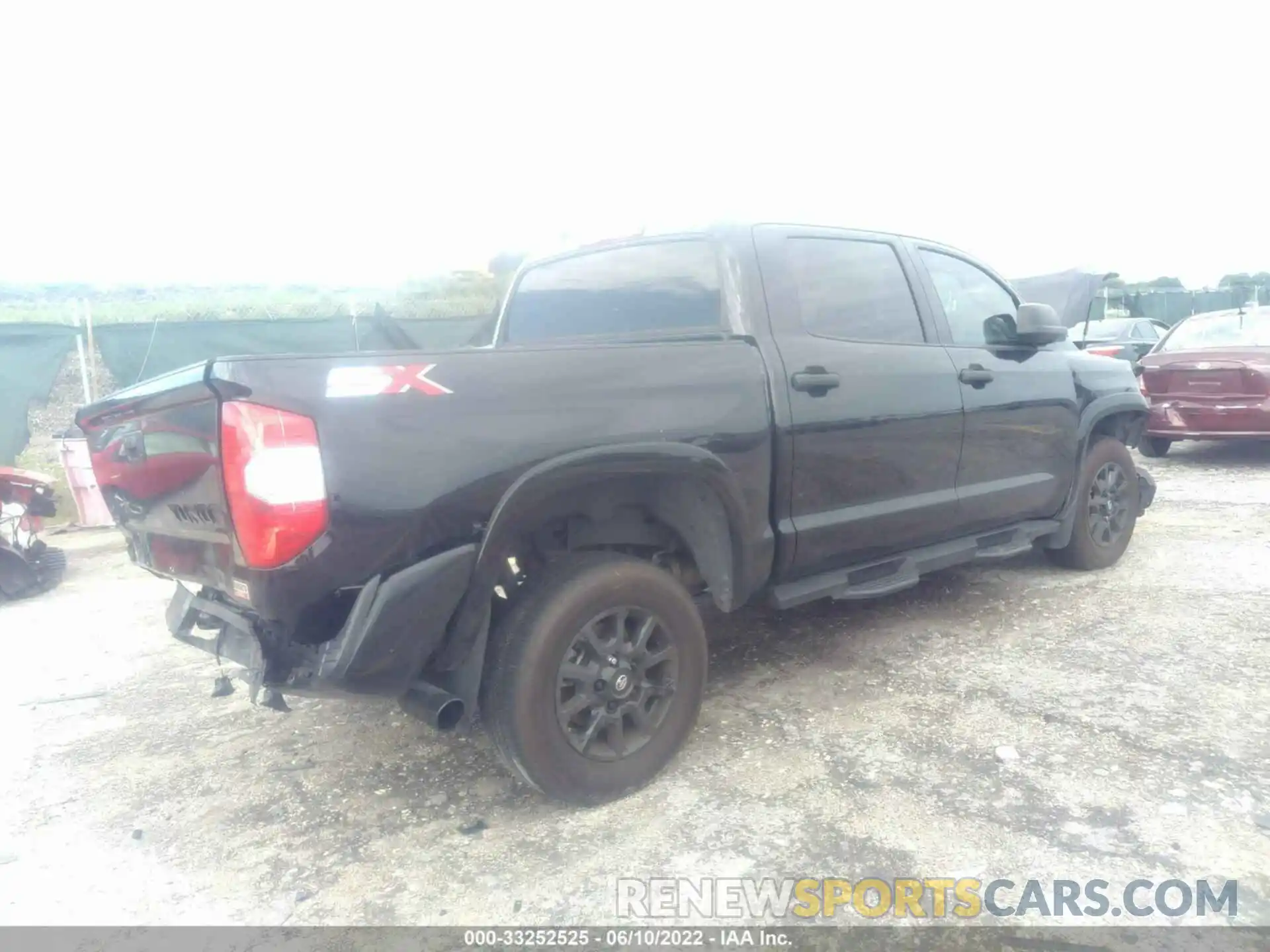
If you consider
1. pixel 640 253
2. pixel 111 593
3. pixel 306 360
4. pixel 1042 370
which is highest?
pixel 640 253

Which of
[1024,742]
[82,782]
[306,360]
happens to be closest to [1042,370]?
[1024,742]

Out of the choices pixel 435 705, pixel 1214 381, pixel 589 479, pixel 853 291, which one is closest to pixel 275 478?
pixel 435 705

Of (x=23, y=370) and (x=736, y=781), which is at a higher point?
(x=23, y=370)

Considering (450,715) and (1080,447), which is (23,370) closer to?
(450,715)

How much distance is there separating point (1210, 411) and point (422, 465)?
7.98m

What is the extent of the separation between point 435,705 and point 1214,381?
803cm

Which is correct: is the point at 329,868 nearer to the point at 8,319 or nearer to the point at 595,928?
the point at 595,928

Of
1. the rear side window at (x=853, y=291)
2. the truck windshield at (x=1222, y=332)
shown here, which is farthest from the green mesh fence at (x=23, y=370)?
the truck windshield at (x=1222, y=332)

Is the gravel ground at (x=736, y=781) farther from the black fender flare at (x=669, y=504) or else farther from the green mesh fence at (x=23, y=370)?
the green mesh fence at (x=23, y=370)

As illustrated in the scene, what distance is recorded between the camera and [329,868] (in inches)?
104

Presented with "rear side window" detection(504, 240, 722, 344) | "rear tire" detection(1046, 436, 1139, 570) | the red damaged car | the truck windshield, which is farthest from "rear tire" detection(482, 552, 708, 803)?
the truck windshield

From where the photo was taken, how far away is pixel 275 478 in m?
2.30

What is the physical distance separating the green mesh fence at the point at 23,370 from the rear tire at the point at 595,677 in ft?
27.9

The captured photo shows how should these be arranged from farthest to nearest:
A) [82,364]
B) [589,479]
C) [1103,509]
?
[82,364], [1103,509], [589,479]
